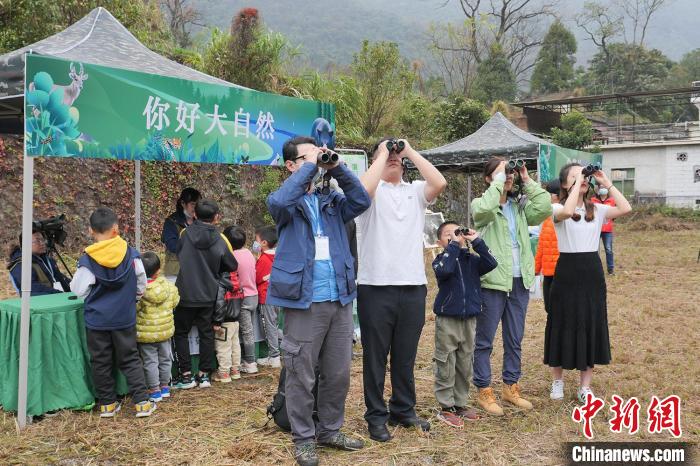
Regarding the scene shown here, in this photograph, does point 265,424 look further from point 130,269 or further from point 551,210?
point 551,210

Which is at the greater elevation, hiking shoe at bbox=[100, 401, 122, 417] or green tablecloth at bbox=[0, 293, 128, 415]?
green tablecloth at bbox=[0, 293, 128, 415]

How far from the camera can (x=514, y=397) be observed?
14.2ft

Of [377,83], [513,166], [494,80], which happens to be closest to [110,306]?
[513,166]

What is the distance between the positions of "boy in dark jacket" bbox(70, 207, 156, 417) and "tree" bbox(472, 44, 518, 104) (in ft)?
121

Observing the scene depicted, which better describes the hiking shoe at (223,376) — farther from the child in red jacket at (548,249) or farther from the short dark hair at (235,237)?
the child in red jacket at (548,249)

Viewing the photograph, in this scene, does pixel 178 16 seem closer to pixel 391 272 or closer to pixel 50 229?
pixel 50 229

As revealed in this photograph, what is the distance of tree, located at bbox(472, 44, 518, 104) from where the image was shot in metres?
39.1

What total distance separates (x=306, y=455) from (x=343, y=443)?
296mm

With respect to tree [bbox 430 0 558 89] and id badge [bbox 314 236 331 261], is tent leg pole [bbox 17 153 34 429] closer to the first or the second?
id badge [bbox 314 236 331 261]

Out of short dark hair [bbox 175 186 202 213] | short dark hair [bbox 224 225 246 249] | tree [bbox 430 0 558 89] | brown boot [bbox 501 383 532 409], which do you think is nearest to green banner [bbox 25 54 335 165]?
short dark hair [bbox 224 225 246 249]

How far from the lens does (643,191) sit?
28.3 m

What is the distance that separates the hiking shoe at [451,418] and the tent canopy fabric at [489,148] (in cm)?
623

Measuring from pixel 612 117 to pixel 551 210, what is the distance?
38.5 metres

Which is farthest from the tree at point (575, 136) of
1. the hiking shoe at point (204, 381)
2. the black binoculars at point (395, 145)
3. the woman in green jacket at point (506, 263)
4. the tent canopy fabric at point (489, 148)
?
the black binoculars at point (395, 145)
